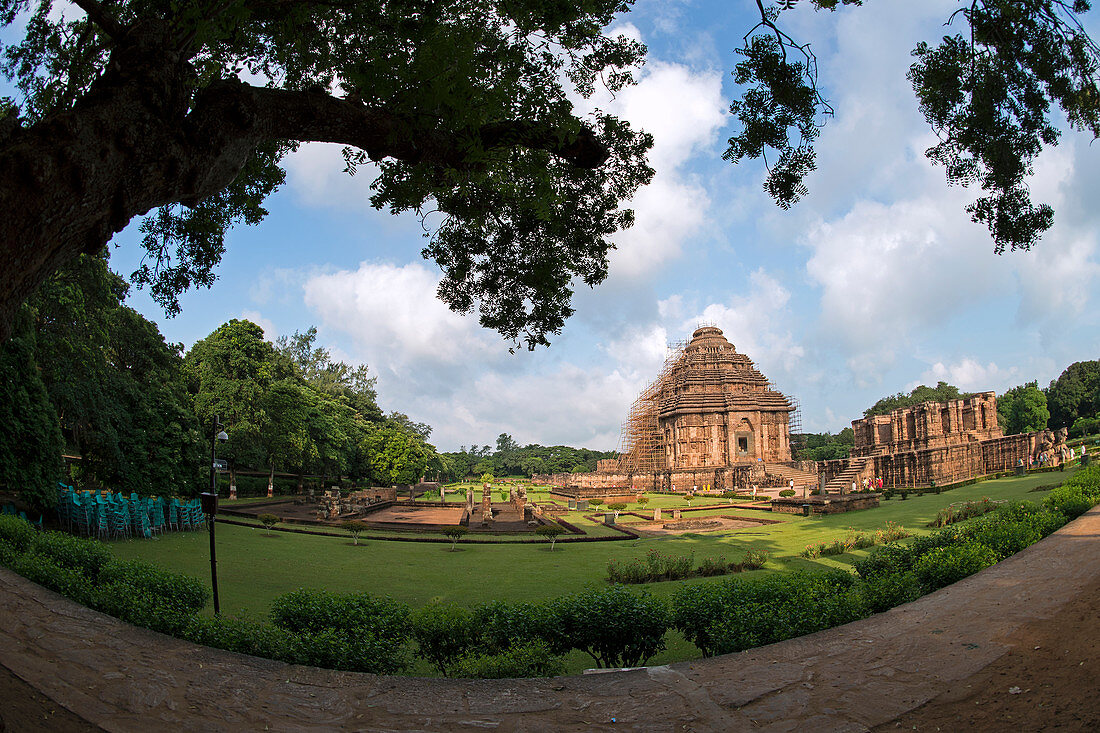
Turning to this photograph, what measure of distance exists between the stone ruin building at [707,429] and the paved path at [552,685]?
113 ft

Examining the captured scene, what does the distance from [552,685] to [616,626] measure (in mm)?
1058

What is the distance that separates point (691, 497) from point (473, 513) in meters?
13.5

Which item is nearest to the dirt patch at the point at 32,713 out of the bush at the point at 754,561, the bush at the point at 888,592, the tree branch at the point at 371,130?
the tree branch at the point at 371,130

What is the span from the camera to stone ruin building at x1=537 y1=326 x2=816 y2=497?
140 feet

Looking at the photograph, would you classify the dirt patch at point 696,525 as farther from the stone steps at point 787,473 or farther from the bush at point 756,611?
the stone steps at point 787,473

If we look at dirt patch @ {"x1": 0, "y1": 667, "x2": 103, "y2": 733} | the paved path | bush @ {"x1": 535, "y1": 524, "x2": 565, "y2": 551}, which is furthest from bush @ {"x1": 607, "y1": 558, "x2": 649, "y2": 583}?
dirt patch @ {"x1": 0, "y1": 667, "x2": 103, "y2": 733}

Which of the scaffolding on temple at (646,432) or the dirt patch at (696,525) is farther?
the scaffolding on temple at (646,432)

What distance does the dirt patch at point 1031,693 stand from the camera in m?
3.11

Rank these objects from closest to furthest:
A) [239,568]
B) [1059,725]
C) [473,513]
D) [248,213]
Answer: [1059,725] < [248,213] < [239,568] < [473,513]

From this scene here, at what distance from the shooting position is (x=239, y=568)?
11156 mm

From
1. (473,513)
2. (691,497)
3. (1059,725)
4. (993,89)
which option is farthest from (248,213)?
(691,497)

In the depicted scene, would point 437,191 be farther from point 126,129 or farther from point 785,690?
point 785,690

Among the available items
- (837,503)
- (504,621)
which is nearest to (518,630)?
(504,621)

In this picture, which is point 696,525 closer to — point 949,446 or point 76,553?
point 949,446
